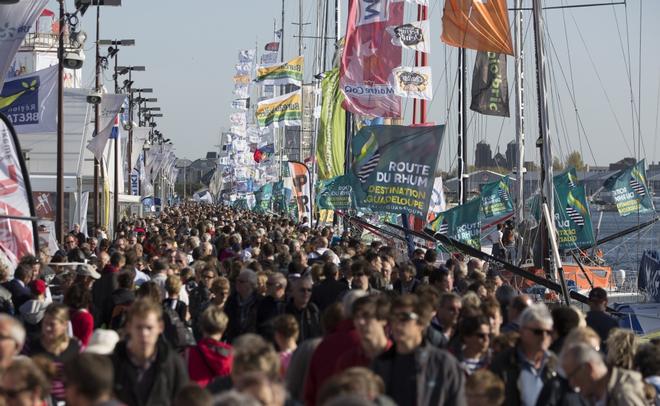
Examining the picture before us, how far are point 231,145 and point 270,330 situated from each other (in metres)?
102

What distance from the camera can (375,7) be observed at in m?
29.8

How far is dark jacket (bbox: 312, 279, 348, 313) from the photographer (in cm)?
1276

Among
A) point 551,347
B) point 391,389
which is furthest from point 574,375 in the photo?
point 551,347

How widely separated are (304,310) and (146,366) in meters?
3.77

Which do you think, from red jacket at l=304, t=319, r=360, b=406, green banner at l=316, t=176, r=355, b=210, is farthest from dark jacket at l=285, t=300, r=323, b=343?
green banner at l=316, t=176, r=355, b=210

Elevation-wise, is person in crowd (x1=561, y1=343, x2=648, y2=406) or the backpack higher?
person in crowd (x1=561, y1=343, x2=648, y2=406)

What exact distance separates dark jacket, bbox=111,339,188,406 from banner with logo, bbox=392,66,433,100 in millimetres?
22496

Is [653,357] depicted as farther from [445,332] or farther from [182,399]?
[182,399]

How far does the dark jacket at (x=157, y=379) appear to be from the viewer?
23.8ft

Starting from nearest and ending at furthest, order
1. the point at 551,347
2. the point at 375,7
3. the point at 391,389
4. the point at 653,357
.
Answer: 1. the point at 391,389
2. the point at 653,357
3. the point at 551,347
4. the point at 375,7

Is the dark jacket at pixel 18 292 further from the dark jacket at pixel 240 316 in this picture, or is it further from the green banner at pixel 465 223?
the green banner at pixel 465 223

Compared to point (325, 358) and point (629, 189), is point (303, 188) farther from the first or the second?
point (325, 358)

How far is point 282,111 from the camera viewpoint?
51.8 m

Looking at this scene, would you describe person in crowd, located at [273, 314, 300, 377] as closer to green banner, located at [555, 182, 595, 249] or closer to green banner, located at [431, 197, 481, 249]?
green banner, located at [431, 197, 481, 249]
